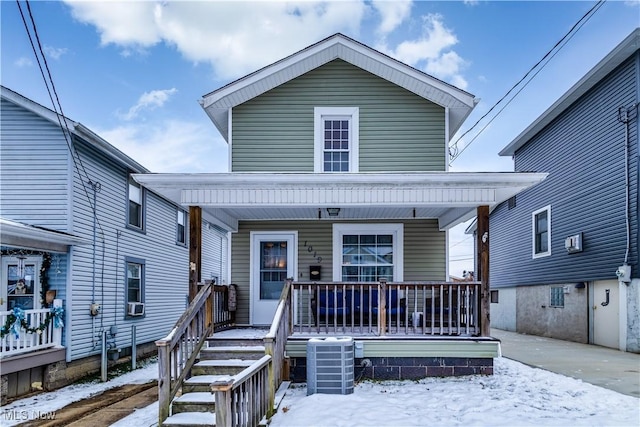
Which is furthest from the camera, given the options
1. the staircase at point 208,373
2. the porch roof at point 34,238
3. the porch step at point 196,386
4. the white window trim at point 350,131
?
the white window trim at point 350,131

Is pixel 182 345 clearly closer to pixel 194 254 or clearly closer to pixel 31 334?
pixel 194 254

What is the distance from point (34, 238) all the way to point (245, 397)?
5.53 meters

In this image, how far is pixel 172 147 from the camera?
92.5ft

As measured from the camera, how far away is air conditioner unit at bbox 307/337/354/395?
6.74 m

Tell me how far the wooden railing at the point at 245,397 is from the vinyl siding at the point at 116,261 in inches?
218

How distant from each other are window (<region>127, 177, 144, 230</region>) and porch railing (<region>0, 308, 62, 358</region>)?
339 cm

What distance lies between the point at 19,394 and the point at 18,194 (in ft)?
12.3

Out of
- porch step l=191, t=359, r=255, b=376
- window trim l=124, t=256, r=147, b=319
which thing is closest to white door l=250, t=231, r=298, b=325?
porch step l=191, t=359, r=255, b=376

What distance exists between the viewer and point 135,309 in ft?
38.9

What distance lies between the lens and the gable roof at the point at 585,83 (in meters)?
10.9

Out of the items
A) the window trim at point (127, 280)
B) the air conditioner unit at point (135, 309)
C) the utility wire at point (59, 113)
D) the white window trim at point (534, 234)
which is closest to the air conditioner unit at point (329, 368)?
the utility wire at point (59, 113)

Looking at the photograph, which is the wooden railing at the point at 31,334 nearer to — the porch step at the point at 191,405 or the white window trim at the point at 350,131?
the porch step at the point at 191,405

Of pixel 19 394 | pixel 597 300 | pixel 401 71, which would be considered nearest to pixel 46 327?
pixel 19 394

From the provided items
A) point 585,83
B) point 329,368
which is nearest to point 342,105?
point 329,368
